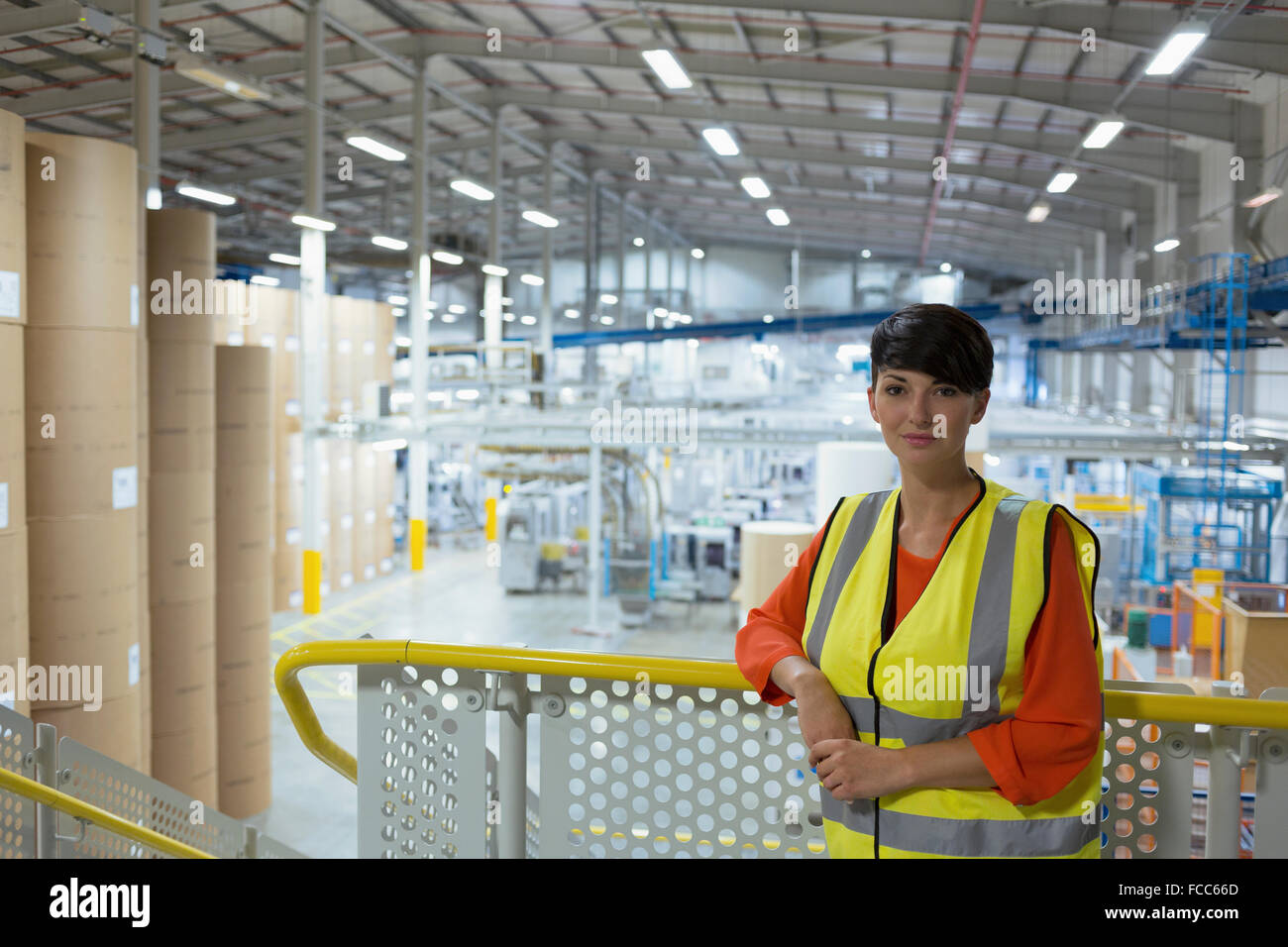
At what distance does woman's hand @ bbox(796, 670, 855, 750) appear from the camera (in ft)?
5.42

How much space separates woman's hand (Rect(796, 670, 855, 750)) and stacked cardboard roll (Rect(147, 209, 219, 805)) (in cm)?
694

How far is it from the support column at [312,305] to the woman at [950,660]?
13.7m

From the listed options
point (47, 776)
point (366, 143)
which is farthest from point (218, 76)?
point (47, 776)

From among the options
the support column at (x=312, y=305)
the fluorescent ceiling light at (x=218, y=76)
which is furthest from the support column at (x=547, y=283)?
the fluorescent ceiling light at (x=218, y=76)

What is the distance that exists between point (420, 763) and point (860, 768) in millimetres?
1100

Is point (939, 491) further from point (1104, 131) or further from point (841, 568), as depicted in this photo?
point (1104, 131)

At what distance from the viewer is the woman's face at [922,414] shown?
1.65m

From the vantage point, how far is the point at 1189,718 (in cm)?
179

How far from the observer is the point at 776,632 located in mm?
1840

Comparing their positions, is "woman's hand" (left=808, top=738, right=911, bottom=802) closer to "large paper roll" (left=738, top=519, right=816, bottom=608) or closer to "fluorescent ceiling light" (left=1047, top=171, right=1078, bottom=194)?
"large paper roll" (left=738, top=519, right=816, bottom=608)

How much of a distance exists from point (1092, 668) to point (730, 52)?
1434cm

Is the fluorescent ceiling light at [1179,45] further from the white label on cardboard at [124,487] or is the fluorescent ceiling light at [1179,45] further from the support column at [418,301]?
the support column at [418,301]

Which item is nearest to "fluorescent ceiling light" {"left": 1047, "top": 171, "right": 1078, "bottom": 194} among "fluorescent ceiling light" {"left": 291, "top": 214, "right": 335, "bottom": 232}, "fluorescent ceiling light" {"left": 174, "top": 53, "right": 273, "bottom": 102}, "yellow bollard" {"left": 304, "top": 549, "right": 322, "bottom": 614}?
"fluorescent ceiling light" {"left": 174, "top": 53, "right": 273, "bottom": 102}
